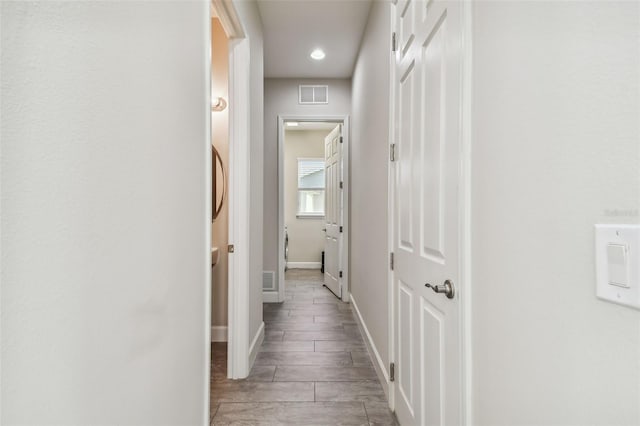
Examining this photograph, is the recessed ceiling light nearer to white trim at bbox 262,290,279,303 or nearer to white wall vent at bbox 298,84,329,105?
white wall vent at bbox 298,84,329,105

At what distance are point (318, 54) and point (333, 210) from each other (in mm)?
2053

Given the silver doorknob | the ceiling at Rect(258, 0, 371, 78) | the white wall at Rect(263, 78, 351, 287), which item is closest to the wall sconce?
the ceiling at Rect(258, 0, 371, 78)

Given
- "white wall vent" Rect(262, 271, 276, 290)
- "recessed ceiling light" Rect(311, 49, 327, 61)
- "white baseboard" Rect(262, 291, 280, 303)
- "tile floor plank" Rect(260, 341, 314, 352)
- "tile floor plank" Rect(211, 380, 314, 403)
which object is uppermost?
"recessed ceiling light" Rect(311, 49, 327, 61)

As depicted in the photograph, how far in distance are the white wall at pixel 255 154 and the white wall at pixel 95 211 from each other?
136 cm

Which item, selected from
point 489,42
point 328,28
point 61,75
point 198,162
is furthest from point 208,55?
point 328,28

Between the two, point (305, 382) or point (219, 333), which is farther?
point (219, 333)

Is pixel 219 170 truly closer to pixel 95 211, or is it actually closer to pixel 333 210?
pixel 333 210

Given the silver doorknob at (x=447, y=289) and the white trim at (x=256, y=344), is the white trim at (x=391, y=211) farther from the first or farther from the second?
the white trim at (x=256, y=344)

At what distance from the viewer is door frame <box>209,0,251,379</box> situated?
238 centimetres

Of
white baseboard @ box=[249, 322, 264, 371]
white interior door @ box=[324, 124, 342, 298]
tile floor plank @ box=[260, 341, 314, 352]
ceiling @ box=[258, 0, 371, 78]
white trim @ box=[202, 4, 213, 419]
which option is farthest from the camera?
white interior door @ box=[324, 124, 342, 298]

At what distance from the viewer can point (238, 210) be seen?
94.7 inches

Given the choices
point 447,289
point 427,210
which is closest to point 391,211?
point 427,210

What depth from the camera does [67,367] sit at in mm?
670

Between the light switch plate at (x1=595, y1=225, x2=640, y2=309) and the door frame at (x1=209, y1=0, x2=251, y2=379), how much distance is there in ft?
6.83
